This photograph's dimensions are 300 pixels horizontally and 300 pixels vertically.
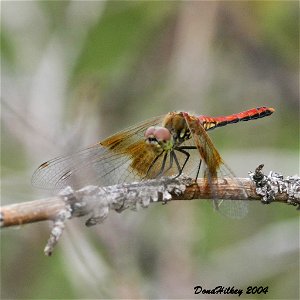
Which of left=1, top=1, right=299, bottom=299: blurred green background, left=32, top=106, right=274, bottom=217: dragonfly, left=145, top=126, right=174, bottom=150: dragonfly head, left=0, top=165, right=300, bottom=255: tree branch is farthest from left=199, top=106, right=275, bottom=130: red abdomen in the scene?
left=0, top=165, right=300, bottom=255: tree branch

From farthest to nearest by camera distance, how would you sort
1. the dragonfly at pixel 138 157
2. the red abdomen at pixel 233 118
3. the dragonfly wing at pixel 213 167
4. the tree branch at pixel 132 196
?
the red abdomen at pixel 233 118 → the dragonfly at pixel 138 157 → the dragonfly wing at pixel 213 167 → the tree branch at pixel 132 196

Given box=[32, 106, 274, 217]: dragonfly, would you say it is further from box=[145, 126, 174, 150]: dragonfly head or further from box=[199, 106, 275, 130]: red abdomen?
box=[199, 106, 275, 130]: red abdomen

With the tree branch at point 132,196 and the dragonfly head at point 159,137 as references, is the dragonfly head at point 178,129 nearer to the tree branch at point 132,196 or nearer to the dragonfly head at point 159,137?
the dragonfly head at point 159,137

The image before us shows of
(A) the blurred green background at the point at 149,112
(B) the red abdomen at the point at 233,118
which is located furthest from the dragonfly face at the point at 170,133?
(A) the blurred green background at the point at 149,112

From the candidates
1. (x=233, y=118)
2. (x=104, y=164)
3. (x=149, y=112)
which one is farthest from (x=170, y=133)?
(x=149, y=112)

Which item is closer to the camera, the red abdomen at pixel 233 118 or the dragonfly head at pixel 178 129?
the dragonfly head at pixel 178 129

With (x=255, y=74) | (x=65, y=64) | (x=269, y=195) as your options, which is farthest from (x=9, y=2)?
(x=269, y=195)

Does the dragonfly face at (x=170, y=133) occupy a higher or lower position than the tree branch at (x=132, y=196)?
higher

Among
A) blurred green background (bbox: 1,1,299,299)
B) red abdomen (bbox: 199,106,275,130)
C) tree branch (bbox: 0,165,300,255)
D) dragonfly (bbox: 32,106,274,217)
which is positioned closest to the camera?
tree branch (bbox: 0,165,300,255)
